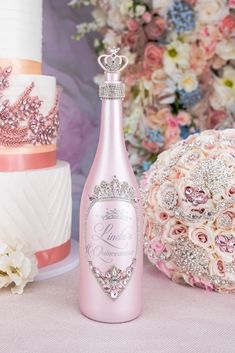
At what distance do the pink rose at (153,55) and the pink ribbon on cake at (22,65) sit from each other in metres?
0.32

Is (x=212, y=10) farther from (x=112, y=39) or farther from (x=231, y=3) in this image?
(x=112, y=39)

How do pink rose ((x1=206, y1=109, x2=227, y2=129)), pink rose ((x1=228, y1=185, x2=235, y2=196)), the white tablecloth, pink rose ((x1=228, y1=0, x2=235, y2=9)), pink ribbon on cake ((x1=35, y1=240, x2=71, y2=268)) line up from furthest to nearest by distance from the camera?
1. pink rose ((x1=206, y1=109, x2=227, y2=129))
2. pink rose ((x1=228, y1=0, x2=235, y2=9))
3. pink ribbon on cake ((x1=35, y1=240, x2=71, y2=268))
4. pink rose ((x1=228, y1=185, x2=235, y2=196))
5. the white tablecloth

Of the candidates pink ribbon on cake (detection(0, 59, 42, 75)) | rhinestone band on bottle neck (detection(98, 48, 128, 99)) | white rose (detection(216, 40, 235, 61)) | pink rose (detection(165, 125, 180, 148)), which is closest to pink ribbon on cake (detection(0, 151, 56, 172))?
pink ribbon on cake (detection(0, 59, 42, 75))

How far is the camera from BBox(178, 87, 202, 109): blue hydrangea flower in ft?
3.96

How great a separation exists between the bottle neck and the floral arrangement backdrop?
493 millimetres

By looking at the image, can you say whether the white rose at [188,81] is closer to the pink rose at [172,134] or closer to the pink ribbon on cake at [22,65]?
the pink rose at [172,134]

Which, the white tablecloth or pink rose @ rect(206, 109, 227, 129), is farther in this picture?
pink rose @ rect(206, 109, 227, 129)

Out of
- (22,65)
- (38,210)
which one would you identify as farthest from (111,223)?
(22,65)

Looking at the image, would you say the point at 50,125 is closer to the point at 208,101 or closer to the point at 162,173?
the point at 162,173

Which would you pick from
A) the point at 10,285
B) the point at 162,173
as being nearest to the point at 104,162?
the point at 162,173

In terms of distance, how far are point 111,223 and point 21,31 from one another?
1.34ft

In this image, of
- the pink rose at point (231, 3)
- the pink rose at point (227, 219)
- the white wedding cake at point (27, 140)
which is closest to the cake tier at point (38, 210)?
the white wedding cake at point (27, 140)

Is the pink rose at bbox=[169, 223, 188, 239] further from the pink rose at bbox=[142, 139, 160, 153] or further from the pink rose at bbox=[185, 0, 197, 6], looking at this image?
the pink rose at bbox=[185, 0, 197, 6]

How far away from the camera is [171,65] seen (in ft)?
3.90
